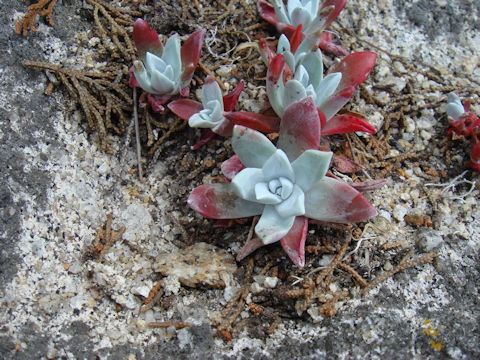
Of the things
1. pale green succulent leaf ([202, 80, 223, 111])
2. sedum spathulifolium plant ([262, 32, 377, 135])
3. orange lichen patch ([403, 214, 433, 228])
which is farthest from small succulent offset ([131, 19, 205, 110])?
orange lichen patch ([403, 214, 433, 228])

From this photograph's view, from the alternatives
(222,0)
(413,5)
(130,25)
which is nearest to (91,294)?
(130,25)

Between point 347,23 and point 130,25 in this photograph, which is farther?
point 347,23

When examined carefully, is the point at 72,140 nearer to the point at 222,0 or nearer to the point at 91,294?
the point at 91,294

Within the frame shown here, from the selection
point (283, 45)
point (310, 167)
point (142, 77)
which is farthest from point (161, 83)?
point (310, 167)

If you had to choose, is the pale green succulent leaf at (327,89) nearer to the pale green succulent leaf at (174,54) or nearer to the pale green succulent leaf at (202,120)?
the pale green succulent leaf at (202,120)

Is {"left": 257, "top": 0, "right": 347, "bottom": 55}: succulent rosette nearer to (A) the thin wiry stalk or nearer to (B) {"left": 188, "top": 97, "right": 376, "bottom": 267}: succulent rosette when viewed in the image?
(B) {"left": 188, "top": 97, "right": 376, "bottom": 267}: succulent rosette

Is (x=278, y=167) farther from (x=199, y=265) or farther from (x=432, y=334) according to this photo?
(x=432, y=334)
